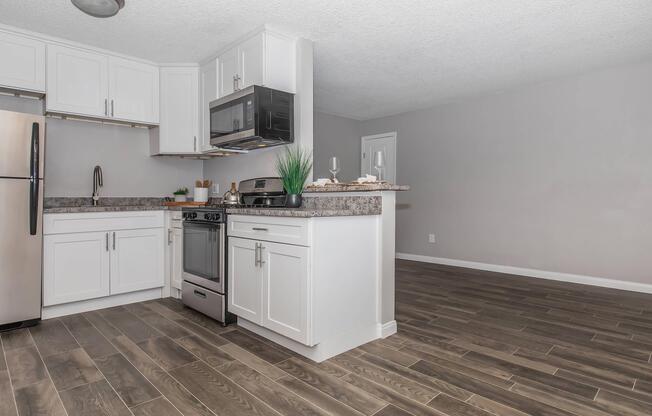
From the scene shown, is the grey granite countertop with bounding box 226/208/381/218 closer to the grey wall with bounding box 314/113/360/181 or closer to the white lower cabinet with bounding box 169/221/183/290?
the white lower cabinet with bounding box 169/221/183/290

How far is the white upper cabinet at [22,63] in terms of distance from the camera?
122 inches

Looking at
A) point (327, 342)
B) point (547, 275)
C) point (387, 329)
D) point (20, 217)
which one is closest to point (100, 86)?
point (20, 217)

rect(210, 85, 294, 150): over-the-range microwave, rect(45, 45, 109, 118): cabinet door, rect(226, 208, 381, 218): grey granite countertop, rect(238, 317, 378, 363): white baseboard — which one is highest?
rect(45, 45, 109, 118): cabinet door

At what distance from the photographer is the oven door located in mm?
2900

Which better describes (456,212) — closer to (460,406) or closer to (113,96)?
(460,406)

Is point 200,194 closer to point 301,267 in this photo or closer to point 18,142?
point 18,142

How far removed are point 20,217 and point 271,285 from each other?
1.97 m

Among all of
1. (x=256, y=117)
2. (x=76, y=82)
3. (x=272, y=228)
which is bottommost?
(x=272, y=228)

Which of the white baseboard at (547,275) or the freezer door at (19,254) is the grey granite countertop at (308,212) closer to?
the freezer door at (19,254)

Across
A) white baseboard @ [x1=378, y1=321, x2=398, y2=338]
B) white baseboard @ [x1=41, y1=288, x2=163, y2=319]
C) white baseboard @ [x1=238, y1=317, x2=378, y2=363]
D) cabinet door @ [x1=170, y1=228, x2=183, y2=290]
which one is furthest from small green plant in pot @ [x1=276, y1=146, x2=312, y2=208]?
white baseboard @ [x1=41, y1=288, x2=163, y2=319]

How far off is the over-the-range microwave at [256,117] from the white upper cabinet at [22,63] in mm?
1476

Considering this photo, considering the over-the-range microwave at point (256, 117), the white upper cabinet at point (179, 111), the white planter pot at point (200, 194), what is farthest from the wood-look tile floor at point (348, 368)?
the white upper cabinet at point (179, 111)

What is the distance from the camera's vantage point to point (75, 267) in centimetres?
314

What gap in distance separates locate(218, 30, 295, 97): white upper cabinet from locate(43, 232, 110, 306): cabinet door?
176 centimetres
